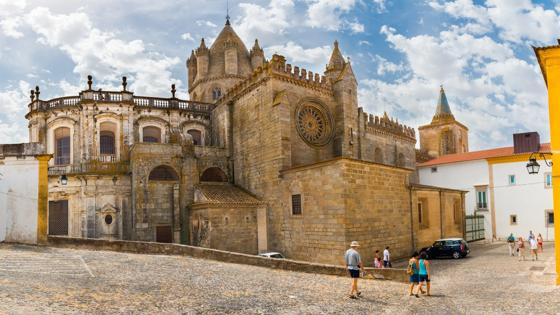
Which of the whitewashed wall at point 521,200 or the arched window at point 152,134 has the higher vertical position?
the arched window at point 152,134

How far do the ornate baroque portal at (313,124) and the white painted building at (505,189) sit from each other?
628 inches

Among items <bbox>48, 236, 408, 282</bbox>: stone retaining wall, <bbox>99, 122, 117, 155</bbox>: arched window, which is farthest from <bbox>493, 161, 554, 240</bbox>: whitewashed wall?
<bbox>99, 122, 117, 155</bbox>: arched window

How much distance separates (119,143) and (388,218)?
17.2 m

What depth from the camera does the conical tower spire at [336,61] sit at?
28.3 meters

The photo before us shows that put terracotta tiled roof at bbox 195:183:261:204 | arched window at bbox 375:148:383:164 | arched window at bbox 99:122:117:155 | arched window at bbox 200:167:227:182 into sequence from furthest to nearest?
arched window at bbox 375:148:383:164, arched window at bbox 99:122:117:155, arched window at bbox 200:167:227:182, terracotta tiled roof at bbox 195:183:261:204

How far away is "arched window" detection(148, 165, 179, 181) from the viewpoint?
25.6 m

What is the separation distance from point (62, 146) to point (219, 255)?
1717cm

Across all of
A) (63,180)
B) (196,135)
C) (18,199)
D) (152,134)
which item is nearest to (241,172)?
(196,135)

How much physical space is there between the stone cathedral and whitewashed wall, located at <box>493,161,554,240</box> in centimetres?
527

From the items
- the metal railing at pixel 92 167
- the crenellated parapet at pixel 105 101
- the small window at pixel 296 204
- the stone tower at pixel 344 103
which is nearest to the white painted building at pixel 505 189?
the stone tower at pixel 344 103

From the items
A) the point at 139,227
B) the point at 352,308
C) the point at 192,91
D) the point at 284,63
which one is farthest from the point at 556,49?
the point at 192,91

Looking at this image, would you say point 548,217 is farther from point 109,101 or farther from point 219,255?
point 109,101

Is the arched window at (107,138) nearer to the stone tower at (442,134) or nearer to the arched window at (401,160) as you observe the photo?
the arched window at (401,160)

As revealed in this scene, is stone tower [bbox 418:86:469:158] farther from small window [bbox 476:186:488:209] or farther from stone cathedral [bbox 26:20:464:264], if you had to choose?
stone cathedral [bbox 26:20:464:264]
